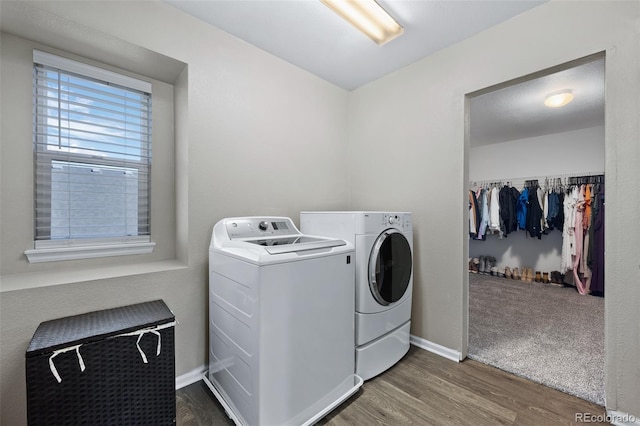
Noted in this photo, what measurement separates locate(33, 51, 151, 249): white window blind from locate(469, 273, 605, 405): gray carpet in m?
2.82

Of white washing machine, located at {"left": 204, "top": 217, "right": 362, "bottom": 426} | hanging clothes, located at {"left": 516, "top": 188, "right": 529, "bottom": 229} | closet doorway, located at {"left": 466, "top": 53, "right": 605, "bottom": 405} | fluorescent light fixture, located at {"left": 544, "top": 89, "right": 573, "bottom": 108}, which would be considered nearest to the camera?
white washing machine, located at {"left": 204, "top": 217, "right": 362, "bottom": 426}

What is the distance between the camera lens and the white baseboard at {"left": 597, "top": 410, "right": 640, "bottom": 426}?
4.45 ft

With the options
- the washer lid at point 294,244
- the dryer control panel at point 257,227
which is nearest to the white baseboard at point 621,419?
the washer lid at point 294,244

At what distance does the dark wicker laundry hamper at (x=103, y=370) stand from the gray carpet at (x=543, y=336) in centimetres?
213

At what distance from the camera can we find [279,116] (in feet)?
7.50

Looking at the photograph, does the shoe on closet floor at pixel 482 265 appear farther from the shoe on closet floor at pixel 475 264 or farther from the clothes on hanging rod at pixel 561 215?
the clothes on hanging rod at pixel 561 215

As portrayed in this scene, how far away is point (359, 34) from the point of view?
1.96 metres

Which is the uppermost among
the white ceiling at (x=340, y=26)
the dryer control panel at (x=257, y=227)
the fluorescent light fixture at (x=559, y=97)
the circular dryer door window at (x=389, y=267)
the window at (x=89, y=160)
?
the white ceiling at (x=340, y=26)

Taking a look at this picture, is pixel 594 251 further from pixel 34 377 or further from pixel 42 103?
pixel 42 103

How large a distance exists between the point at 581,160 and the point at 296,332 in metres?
5.14

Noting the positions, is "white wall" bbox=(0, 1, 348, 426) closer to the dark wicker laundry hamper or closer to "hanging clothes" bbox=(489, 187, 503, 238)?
the dark wicker laundry hamper

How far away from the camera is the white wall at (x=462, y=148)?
1380 mm

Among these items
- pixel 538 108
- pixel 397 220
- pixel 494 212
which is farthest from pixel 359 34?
pixel 494 212

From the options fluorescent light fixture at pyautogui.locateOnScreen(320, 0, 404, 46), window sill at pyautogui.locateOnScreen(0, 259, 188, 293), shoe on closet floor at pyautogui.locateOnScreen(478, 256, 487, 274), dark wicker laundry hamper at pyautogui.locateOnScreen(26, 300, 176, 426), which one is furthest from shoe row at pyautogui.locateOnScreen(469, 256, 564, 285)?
dark wicker laundry hamper at pyautogui.locateOnScreen(26, 300, 176, 426)
